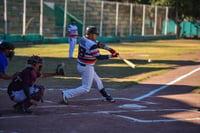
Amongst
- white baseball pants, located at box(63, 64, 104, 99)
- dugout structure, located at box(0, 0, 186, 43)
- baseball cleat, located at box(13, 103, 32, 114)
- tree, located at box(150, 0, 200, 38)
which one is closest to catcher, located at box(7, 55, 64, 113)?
baseball cleat, located at box(13, 103, 32, 114)

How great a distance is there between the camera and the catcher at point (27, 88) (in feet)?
29.2

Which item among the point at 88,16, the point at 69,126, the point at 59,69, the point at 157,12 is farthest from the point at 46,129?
the point at 157,12

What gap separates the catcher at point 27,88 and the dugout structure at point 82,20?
2477 cm

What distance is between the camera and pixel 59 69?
30.1 feet

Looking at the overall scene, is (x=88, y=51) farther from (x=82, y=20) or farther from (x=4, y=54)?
(x=82, y=20)

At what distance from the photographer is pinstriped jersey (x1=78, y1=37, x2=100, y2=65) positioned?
403 inches

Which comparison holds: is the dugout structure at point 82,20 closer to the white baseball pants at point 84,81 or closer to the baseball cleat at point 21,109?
the white baseball pants at point 84,81

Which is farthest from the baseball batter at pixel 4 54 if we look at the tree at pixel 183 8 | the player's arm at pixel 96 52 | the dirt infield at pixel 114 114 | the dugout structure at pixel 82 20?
the tree at pixel 183 8

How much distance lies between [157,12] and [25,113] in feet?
146

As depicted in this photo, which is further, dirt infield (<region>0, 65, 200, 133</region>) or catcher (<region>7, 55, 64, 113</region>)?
A: catcher (<region>7, 55, 64, 113</region>)

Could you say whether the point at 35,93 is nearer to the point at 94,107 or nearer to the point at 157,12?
the point at 94,107

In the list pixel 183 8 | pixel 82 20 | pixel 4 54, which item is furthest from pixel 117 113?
pixel 183 8

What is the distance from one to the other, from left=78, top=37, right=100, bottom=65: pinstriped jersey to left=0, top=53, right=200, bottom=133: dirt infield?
3.38 ft

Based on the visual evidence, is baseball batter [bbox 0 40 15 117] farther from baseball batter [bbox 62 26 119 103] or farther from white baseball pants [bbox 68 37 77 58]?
white baseball pants [bbox 68 37 77 58]
